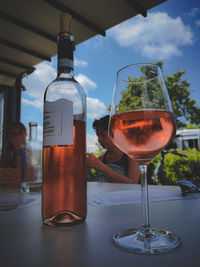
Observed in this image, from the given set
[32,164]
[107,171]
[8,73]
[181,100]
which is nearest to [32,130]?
[32,164]

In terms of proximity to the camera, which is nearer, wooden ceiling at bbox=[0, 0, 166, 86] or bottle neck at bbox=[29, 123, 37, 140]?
bottle neck at bbox=[29, 123, 37, 140]

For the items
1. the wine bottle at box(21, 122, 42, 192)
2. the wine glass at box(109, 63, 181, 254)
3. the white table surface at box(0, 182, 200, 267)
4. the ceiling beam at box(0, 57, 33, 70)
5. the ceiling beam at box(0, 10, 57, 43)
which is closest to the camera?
the white table surface at box(0, 182, 200, 267)

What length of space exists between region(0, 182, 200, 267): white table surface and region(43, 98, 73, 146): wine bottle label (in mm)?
184

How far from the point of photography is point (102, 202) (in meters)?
0.68

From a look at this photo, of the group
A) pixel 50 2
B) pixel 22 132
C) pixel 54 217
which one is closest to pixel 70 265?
pixel 54 217

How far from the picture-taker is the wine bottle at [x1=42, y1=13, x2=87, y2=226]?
0.46 m

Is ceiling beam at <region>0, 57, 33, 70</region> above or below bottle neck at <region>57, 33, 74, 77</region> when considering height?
above

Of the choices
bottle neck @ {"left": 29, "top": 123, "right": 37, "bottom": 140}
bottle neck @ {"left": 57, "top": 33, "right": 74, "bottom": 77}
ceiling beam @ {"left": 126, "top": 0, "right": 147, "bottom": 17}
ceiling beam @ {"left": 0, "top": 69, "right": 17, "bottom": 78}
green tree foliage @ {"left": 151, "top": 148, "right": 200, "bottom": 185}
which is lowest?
green tree foliage @ {"left": 151, "top": 148, "right": 200, "bottom": 185}

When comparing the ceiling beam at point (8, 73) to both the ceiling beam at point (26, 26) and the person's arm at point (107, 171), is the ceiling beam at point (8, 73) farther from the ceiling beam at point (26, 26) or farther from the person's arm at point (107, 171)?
the person's arm at point (107, 171)

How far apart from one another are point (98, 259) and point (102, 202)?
0.41 m

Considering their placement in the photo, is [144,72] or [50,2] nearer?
[144,72]

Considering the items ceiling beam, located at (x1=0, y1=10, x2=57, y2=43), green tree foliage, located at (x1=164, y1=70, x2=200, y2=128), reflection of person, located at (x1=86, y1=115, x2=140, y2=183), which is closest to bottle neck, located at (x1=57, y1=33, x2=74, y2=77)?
reflection of person, located at (x1=86, y1=115, x2=140, y2=183)

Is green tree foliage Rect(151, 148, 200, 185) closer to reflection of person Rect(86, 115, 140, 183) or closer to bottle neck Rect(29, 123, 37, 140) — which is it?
reflection of person Rect(86, 115, 140, 183)

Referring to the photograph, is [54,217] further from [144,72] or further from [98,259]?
[144,72]
